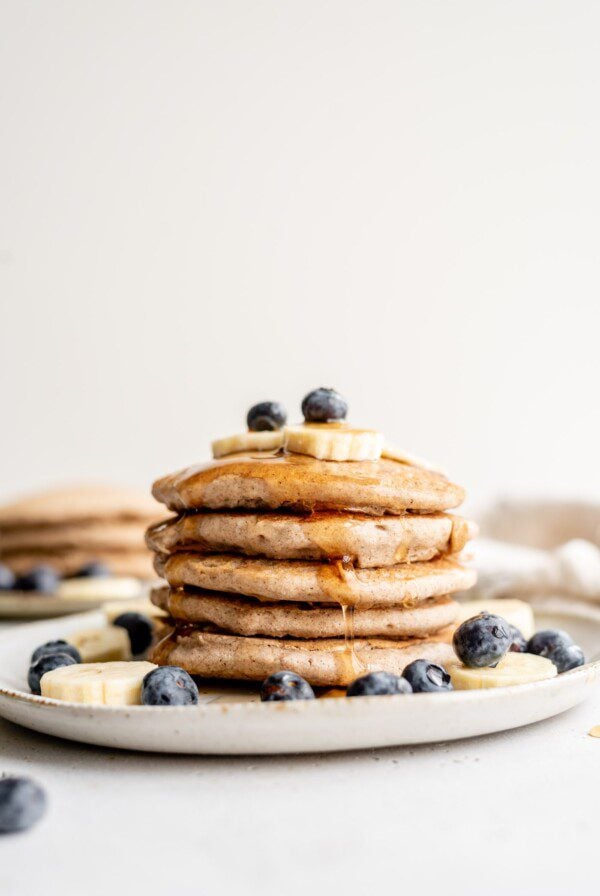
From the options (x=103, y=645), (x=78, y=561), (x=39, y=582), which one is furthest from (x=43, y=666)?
(x=78, y=561)

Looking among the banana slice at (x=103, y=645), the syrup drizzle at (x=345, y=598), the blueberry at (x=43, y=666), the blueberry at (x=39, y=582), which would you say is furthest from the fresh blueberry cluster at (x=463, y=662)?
the blueberry at (x=39, y=582)

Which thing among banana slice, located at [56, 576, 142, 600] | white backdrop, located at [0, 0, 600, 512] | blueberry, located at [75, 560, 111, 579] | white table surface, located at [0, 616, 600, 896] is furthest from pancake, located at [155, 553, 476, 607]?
white backdrop, located at [0, 0, 600, 512]

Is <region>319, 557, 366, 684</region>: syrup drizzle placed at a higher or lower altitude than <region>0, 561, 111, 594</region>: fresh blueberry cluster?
higher

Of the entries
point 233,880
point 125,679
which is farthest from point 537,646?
point 233,880

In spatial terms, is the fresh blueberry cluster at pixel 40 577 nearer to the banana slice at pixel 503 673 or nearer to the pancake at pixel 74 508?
the pancake at pixel 74 508

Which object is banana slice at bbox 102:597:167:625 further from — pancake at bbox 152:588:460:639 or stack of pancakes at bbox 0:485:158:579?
stack of pancakes at bbox 0:485:158:579

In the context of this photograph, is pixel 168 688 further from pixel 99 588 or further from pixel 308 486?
pixel 99 588
